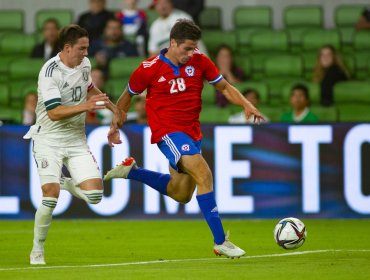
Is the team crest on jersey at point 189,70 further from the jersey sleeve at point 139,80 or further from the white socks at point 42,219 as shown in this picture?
the white socks at point 42,219

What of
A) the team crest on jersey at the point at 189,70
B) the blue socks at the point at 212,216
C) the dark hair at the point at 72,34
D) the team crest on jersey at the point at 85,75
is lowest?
the blue socks at the point at 212,216

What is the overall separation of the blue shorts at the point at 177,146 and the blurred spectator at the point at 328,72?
735 cm

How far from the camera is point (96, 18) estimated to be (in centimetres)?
1895

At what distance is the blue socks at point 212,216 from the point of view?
1000 centimetres

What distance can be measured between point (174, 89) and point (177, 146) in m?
0.59

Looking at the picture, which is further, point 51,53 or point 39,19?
point 39,19

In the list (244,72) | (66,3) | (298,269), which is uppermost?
(66,3)

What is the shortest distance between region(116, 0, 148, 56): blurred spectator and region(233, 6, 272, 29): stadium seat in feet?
5.91

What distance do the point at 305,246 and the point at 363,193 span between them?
318 centimetres

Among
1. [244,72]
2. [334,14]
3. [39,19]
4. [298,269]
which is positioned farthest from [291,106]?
[298,269]

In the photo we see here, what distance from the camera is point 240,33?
19.4m

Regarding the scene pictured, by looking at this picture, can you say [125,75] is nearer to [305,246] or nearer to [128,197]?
[128,197]

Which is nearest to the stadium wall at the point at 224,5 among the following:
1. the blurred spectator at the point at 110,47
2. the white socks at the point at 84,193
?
the blurred spectator at the point at 110,47

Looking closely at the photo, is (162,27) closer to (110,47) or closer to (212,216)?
(110,47)
